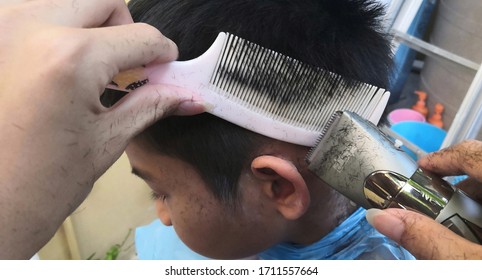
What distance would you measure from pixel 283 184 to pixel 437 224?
0.25m

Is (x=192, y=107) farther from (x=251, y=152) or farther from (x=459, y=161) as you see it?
(x=459, y=161)

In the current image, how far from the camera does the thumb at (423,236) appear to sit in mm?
382

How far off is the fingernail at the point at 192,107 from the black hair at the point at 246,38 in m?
0.05

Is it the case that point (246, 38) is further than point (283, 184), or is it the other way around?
point (283, 184)

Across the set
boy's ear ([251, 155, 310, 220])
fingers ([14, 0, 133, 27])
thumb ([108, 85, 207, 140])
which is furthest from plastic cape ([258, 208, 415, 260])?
fingers ([14, 0, 133, 27])

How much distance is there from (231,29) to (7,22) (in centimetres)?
26

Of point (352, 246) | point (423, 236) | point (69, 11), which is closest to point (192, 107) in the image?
point (69, 11)

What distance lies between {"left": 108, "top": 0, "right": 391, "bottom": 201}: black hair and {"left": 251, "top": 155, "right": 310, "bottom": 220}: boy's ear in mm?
29

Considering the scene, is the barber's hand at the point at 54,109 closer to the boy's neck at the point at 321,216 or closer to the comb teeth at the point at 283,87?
the comb teeth at the point at 283,87

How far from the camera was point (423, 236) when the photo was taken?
15.8 inches

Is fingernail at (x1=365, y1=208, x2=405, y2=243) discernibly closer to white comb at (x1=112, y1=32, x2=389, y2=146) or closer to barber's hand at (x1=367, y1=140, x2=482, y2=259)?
barber's hand at (x1=367, y1=140, x2=482, y2=259)

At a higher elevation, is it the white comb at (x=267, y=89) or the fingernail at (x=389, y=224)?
the white comb at (x=267, y=89)

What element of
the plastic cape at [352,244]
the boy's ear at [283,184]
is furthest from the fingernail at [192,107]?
the plastic cape at [352,244]

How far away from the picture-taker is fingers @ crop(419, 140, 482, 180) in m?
0.48
